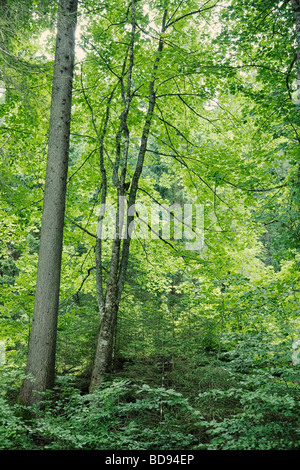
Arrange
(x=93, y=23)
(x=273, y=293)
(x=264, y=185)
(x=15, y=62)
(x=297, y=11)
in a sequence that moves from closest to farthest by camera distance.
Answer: (x=297, y=11) < (x=15, y=62) < (x=273, y=293) < (x=264, y=185) < (x=93, y=23)

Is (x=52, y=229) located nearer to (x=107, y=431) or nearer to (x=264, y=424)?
(x=107, y=431)

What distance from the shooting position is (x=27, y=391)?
452 centimetres

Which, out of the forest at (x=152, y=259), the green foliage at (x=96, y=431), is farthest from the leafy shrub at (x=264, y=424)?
the green foliage at (x=96, y=431)

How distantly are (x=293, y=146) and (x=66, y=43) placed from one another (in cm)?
434

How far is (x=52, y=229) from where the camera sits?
507 cm

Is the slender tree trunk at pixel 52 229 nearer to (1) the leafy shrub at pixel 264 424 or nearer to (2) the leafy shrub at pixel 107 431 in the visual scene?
(2) the leafy shrub at pixel 107 431

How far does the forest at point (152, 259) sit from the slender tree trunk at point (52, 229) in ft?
0.08

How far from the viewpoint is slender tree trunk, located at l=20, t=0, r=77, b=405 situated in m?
4.65

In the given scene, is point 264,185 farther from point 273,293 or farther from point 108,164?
point 108,164

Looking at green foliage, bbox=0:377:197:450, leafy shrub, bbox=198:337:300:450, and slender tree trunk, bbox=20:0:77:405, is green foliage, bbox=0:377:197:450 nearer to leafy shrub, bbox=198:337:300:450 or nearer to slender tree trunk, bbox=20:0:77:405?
leafy shrub, bbox=198:337:300:450

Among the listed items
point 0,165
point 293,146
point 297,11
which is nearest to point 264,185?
point 293,146

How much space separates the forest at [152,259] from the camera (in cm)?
357

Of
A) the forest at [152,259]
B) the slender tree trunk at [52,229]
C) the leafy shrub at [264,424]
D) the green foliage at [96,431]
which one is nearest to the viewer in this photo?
the leafy shrub at [264,424]

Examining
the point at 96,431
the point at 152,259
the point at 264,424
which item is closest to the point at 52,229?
the point at 96,431
